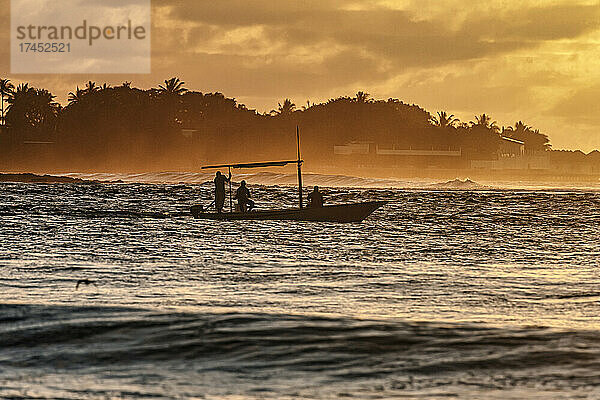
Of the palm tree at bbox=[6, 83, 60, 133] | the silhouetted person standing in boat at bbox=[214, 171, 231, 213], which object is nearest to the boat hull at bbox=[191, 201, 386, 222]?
the silhouetted person standing in boat at bbox=[214, 171, 231, 213]

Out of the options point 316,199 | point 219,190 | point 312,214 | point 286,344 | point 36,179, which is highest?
point 36,179

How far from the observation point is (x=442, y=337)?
11453 millimetres

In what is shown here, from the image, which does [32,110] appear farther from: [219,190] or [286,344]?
[286,344]

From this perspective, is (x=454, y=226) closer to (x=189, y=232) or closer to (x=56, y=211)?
(x=189, y=232)

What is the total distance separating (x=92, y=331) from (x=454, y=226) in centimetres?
3096

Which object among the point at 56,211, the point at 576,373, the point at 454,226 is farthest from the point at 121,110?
the point at 576,373

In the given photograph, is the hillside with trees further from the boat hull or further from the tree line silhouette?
the boat hull

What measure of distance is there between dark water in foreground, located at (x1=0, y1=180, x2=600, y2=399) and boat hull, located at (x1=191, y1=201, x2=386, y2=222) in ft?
22.5

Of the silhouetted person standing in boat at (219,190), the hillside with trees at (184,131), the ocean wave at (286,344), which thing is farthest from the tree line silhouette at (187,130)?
the ocean wave at (286,344)

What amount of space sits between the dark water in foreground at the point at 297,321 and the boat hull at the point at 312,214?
6.86 m

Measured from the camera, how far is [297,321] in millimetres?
12570

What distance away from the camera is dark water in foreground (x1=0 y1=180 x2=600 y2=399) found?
927cm

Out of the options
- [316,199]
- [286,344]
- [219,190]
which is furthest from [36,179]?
[286,344]

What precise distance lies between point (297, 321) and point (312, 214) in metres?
23.8
